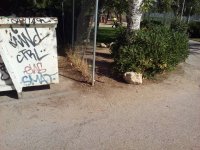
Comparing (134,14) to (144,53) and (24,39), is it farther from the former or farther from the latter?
(24,39)

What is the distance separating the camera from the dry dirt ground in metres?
5.24

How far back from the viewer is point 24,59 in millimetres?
7004

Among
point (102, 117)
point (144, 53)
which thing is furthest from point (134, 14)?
point (102, 117)

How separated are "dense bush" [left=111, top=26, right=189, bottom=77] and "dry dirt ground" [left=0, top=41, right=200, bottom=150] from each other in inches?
15.9

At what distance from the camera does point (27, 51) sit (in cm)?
702

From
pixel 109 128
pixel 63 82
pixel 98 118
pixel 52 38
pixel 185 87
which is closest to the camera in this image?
pixel 109 128

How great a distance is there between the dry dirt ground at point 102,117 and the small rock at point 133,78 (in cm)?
17

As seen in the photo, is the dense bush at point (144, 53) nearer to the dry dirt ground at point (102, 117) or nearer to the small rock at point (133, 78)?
the small rock at point (133, 78)

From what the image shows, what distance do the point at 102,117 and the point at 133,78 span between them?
2172mm

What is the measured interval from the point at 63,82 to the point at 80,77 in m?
0.51

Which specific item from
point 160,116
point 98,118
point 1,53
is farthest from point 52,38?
point 160,116

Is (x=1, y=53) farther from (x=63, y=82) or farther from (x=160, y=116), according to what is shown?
(x=160, y=116)

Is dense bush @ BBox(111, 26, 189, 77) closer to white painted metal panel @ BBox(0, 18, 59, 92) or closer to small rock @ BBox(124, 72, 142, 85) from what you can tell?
small rock @ BBox(124, 72, 142, 85)

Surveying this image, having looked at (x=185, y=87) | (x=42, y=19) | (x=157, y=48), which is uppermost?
(x=42, y=19)
